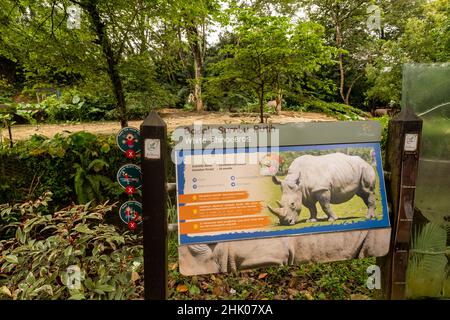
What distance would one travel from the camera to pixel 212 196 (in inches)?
67.0

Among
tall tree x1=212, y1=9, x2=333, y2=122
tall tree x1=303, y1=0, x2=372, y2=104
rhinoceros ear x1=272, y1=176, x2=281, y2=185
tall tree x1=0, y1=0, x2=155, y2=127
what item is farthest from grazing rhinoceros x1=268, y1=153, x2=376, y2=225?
tall tree x1=303, y1=0, x2=372, y2=104

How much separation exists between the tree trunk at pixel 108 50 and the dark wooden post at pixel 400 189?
341cm

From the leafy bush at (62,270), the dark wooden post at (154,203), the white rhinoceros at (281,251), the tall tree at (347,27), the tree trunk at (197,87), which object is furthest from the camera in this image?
the tall tree at (347,27)

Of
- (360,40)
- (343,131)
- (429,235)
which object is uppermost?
(360,40)

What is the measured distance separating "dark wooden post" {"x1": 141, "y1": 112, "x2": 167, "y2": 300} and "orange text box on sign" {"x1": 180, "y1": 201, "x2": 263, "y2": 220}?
0.44 ft

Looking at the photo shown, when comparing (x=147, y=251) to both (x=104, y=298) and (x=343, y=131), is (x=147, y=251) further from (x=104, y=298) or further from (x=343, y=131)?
(x=343, y=131)

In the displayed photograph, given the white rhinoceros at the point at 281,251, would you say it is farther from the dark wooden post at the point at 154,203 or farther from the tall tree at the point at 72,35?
the tall tree at the point at 72,35

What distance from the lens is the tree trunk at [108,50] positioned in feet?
11.7

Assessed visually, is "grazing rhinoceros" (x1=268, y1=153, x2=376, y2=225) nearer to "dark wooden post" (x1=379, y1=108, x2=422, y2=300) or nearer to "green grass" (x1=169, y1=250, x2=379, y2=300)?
"dark wooden post" (x1=379, y1=108, x2=422, y2=300)

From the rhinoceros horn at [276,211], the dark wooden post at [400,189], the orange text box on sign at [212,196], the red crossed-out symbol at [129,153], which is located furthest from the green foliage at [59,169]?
the dark wooden post at [400,189]

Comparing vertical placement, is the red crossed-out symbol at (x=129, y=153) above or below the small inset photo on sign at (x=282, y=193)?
above

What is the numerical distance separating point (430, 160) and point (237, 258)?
1616mm

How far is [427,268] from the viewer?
6.93ft

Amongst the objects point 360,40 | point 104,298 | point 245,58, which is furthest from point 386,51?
point 104,298
